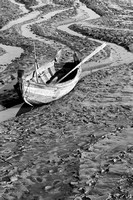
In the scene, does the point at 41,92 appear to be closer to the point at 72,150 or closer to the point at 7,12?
the point at 72,150

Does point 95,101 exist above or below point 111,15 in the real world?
above

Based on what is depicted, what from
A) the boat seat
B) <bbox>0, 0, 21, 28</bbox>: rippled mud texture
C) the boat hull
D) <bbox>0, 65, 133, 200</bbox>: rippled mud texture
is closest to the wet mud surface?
<bbox>0, 65, 133, 200</bbox>: rippled mud texture

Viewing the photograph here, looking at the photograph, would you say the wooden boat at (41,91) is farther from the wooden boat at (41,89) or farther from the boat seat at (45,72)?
the boat seat at (45,72)

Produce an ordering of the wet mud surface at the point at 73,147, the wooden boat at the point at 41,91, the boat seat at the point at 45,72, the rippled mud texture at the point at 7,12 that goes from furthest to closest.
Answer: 1. the rippled mud texture at the point at 7,12
2. the boat seat at the point at 45,72
3. the wooden boat at the point at 41,91
4. the wet mud surface at the point at 73,147

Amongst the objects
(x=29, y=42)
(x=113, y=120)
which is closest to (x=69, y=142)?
(x=113, y=120)

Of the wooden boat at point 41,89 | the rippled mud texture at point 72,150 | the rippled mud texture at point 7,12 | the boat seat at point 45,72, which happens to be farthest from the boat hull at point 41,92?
the rippled mud texture at point 7,12

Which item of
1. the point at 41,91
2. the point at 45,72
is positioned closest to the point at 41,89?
the point at 41,91

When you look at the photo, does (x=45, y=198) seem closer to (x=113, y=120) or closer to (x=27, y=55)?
(x=113, y=120)
